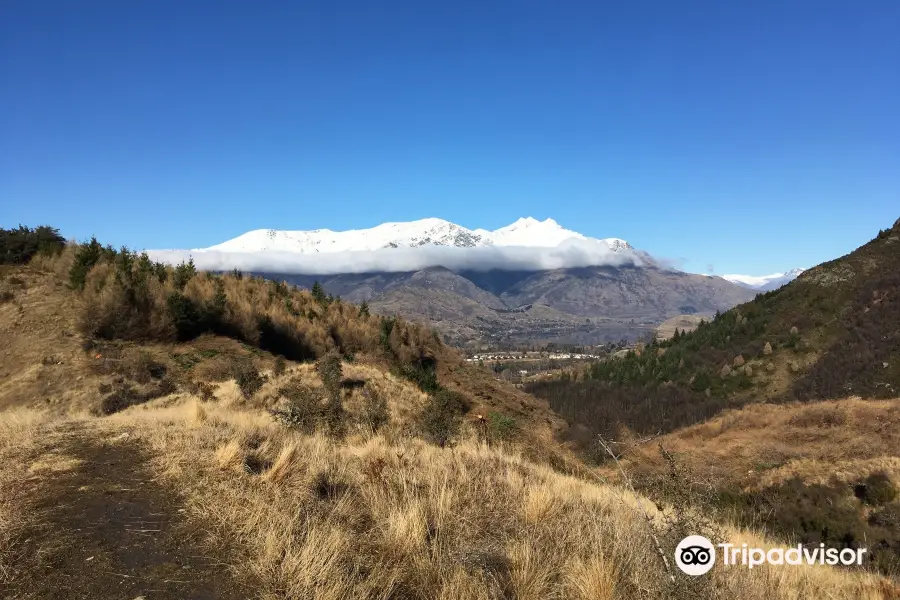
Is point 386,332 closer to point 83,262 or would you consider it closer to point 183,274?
point 183,274

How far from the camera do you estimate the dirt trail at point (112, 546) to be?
3893 millimetres

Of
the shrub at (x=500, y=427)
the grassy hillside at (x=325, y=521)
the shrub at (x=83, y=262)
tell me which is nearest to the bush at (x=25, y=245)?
the shrub at (x=83, y=262)

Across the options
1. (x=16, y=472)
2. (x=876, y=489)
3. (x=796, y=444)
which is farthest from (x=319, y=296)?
(x=16, y=472)

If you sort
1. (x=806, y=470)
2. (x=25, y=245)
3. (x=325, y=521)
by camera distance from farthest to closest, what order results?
(x=25, y=245) → (x=806, y=470) → (x=325, y=521)

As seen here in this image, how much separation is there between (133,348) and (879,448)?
4133 cm

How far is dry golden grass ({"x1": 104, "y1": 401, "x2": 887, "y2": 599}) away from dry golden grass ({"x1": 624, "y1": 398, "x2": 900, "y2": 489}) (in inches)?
632

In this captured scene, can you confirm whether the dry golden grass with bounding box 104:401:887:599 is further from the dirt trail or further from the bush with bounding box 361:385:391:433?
the bush with bounding box 361:385:391:433

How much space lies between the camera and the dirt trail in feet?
12.8

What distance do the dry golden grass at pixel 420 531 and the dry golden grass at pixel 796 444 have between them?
16051mm

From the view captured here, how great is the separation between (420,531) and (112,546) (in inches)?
114

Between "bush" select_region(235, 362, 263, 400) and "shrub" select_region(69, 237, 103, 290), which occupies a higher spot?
"shrub" select_region(69, 237, 103, 290)

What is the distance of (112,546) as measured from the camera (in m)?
4.60

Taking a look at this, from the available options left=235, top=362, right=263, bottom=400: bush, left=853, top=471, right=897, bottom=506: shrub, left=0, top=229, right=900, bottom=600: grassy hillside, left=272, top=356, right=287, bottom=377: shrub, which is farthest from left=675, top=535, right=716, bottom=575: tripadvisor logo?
left=272, top=356, right=287, bottom=377: shrub

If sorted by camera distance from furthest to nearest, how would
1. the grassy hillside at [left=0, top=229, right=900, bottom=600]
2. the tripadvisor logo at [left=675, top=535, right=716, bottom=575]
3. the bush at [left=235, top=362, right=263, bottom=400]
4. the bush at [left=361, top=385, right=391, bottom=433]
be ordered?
the bush at [left=235, top=362, right=263, bottom=400] → the bush at [left=361, top=385, right=391, bottom=433] → the grassy hillside at [left=0, top=229, right=900, bottom=600] → the tripadvisor logo at [left=675, top=535, right=716, bottom=575]
